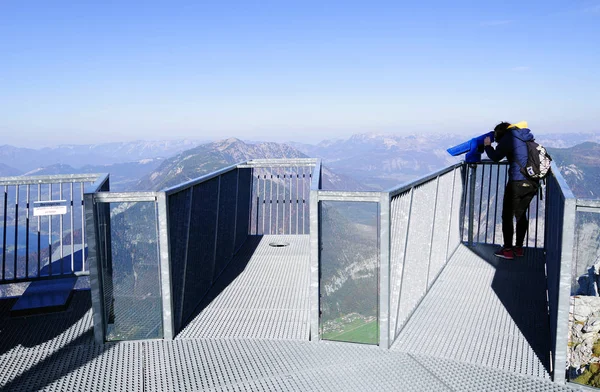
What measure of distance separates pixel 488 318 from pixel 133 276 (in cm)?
327

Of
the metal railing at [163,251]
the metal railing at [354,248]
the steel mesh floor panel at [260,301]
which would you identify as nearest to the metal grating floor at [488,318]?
the metal railing at [354,248]

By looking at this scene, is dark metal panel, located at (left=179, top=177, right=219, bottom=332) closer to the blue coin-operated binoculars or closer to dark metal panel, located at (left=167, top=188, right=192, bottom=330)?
dark metal panel, located at (left=167, top=188, right=192, bottom=330)

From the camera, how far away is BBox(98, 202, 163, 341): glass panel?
3.99 meters

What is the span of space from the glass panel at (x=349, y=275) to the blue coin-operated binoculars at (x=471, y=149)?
306cm

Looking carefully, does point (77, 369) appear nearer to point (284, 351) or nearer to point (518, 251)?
point (284, 351)

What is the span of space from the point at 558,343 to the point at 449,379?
77 centimetres

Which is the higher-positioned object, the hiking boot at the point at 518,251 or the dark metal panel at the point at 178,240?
the dark metal panel at the point at 178,240

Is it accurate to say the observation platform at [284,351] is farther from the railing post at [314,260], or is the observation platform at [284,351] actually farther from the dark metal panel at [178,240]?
the dark metal panel at [178,240]

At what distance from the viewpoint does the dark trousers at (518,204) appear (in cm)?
552

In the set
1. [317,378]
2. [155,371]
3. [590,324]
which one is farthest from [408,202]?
[590,324]

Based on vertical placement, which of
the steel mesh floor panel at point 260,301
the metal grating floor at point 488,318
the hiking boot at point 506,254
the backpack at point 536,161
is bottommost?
the steel mesh floor panel at point 260,301

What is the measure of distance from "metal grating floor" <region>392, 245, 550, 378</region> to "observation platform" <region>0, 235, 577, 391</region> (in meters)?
0.01

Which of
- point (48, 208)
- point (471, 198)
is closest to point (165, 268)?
point (48, 208)

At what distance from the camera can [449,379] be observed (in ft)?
10.8
